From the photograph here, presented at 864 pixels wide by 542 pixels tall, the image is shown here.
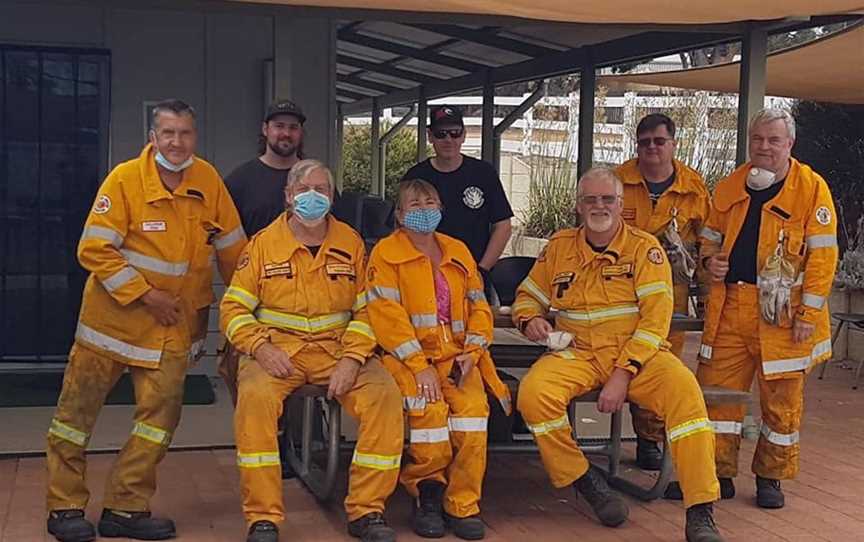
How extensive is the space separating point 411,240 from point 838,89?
237 inches

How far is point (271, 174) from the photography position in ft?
17.3

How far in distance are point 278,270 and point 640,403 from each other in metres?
1.58

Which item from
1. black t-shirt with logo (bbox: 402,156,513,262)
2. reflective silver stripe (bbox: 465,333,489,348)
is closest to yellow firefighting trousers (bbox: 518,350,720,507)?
reflective silver stripe (bbox: 465,333,489,348)

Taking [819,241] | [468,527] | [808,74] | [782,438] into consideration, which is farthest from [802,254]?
[808,74]

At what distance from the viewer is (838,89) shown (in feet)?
31.3

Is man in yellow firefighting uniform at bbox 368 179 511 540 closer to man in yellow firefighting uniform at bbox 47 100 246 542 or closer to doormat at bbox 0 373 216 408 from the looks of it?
man in yellow firefighting uniform at bbox 47 100 246 542

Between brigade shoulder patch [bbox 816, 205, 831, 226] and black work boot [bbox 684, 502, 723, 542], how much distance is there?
4.45 ft

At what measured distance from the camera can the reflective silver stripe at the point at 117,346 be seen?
14.5 feet

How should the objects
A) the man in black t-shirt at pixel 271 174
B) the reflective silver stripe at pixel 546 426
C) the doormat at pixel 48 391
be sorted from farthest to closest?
1. the doormat at pixel 48 391
2. the man in black t-shirt at pixel 271 174
3. the reflective silver stripe at pixel 546 426

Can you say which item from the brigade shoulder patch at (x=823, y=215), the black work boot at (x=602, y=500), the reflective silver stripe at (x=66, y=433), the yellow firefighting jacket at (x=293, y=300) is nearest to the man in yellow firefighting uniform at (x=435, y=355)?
the yellow firefighting jacket at (x=293, y=300)

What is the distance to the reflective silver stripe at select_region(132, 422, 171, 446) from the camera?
14.6 feet

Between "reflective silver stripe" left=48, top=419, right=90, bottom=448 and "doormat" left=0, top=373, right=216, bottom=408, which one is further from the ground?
"reflective silver stripe" left=48, top=419, right=90, bottom=448

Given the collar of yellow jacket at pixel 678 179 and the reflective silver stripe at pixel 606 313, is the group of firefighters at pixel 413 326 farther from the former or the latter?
the collar of yellow jacket at pixel 678 179

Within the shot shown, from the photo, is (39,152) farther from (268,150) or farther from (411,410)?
(411,410)
